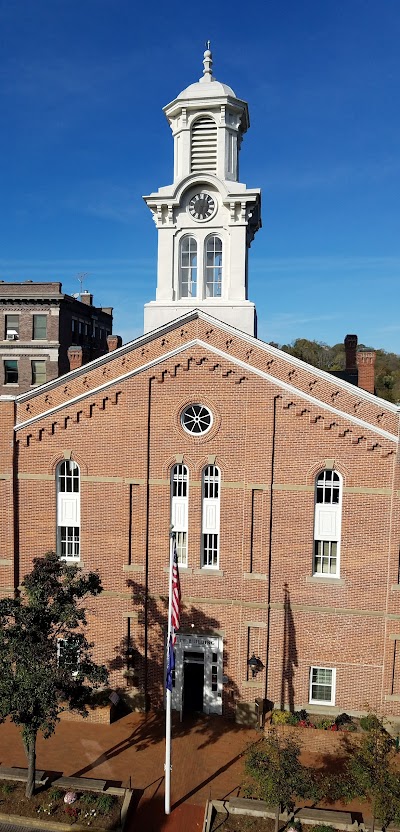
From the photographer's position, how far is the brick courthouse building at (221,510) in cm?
1748

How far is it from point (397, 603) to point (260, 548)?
180 inches

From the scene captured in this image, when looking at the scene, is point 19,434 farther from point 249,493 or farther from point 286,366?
point 286,366

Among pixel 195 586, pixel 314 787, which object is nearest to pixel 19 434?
pixel 195 586

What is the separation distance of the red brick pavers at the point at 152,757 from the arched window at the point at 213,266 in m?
15.3

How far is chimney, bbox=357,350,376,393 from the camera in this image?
20719mm

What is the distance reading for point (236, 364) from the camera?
17906mm

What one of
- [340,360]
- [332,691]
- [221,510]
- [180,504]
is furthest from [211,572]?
[340,360]

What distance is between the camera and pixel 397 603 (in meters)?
17.2

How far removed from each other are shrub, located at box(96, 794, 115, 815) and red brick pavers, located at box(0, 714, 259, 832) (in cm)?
71

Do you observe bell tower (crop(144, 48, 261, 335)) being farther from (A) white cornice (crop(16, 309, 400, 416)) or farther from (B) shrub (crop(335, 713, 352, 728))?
(B) shrub (crop(335, 713, 352, 728))

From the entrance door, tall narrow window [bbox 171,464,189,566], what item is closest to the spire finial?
tall narrow window [bbox 171,464,189,566]

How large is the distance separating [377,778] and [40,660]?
865 cm

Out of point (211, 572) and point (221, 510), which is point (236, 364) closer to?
point (221, 510)

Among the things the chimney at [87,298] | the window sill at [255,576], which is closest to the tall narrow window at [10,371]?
the chimney at [87,298]
